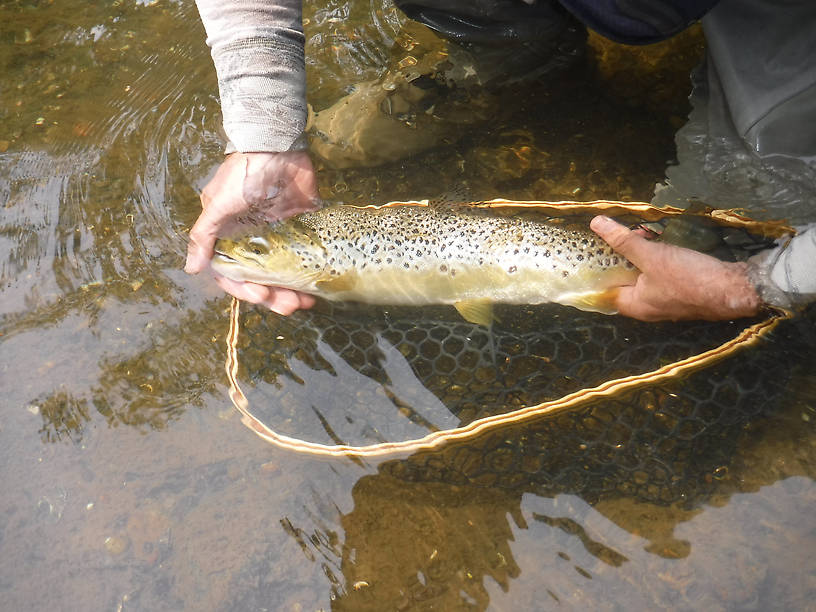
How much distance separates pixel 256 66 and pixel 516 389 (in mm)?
1423

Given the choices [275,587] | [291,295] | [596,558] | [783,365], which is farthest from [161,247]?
[783,365]

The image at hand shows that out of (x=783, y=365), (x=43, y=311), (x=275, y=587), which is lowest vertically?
(x=275, y=587)

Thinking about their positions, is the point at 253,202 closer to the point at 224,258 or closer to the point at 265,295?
the point at 224,258

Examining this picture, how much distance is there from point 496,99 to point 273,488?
7.52 feet

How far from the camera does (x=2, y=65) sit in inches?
146

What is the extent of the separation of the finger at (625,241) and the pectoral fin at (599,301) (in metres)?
0.14

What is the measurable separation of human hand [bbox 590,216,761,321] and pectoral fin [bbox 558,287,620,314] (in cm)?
5

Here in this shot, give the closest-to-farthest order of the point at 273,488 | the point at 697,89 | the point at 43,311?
1. the point at 273,488
2. the point at 43,311
3. the point at 697,89

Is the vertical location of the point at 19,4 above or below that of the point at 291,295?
above

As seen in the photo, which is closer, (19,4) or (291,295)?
(291,295)

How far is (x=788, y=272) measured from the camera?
1983 millimetres

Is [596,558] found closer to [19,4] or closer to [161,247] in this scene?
[161,247]

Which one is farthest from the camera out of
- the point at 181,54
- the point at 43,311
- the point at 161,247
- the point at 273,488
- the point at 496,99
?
the point at 181,54

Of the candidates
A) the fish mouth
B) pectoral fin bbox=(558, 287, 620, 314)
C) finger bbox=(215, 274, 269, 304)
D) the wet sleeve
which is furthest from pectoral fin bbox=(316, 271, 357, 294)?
the wet sleeve
